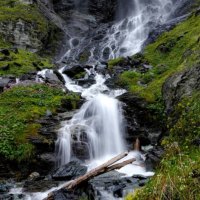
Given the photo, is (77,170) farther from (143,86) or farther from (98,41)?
(98,41)

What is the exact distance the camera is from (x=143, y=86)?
81.3 feet

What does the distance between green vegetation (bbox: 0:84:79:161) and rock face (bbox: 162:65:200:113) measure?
613 centimetres

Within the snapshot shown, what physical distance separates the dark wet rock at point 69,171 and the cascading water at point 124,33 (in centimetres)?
2381

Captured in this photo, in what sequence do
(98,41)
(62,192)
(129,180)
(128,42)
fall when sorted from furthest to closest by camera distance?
(98,41)
(128,42)
(129,180)
(62,192)

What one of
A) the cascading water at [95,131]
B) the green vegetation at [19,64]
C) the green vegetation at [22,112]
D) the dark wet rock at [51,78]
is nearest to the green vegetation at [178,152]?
the cascading water at [95,131]

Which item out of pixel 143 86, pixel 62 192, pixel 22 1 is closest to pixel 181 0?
pixel 22 1

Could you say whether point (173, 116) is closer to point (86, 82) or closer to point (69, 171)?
point (69, 171)

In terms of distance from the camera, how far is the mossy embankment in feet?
25.2

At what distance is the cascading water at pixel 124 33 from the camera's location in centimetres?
3997

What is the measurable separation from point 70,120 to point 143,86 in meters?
7.24

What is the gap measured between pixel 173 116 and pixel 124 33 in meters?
30.8

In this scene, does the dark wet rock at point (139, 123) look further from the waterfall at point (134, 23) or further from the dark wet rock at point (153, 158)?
the waterfall at point (134, 23)

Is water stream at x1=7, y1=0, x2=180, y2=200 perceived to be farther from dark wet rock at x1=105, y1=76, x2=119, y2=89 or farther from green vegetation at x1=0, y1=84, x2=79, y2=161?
green vegetation at x1=0, y1=84, x2=79, y2=161

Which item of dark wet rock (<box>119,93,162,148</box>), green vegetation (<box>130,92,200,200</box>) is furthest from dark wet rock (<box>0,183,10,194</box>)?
green vegetation (<box>130,92,200,200</box>)
